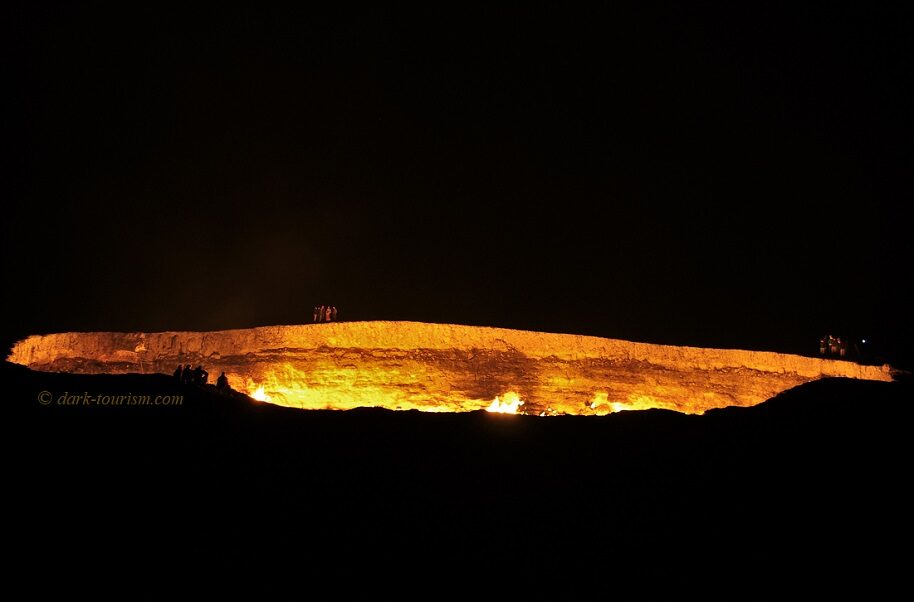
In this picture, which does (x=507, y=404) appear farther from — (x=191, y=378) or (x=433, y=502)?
(x=433, y=502)

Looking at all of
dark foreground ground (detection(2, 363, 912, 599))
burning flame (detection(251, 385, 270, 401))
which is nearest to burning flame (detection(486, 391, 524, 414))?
burning flame (detection(251, 385, 270, 401))

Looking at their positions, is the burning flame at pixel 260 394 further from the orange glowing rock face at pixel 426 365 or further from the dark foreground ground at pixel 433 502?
the dark foreground ground at pixel 433 502

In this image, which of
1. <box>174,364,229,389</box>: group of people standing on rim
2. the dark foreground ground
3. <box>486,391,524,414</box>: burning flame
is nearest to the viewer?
the dark foreground ground

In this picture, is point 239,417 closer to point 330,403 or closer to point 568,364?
point 330,403

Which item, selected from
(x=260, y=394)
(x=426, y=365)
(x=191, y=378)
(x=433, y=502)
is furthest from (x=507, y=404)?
(x=433, y=502)

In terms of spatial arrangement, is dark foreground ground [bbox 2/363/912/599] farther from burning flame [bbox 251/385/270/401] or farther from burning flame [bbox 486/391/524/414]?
burning flame [bbox 486/391/524/414]

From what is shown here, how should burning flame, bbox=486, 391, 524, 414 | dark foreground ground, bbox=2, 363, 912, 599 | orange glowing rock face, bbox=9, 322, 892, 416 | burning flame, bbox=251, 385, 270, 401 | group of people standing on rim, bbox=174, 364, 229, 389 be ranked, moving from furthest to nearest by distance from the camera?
burning flame, bbox=486, 391, 524, 414 < orange glowing rock face, bbox=9, 322, 892, 416 < burning flame, bbox=251, 385, 270, 401 < group of people standing on rim, bbox=174, 364, 229, 389 < dark foreground ground, bbox=2, 363, 912, 599

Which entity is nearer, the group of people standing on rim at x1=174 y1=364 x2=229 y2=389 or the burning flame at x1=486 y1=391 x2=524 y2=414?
the group of people standing on rim at x1=174 y1=364 x2=229 y2=389

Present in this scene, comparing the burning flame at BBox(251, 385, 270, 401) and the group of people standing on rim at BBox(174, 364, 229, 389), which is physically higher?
the burning flame at BBox(251, 385, 270, 401)

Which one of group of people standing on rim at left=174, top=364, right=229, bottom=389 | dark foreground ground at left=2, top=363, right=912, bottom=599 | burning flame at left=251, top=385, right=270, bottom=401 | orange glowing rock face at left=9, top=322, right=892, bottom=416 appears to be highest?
orange glowing rock face at left=9, top=322, right=892, bottom=416
